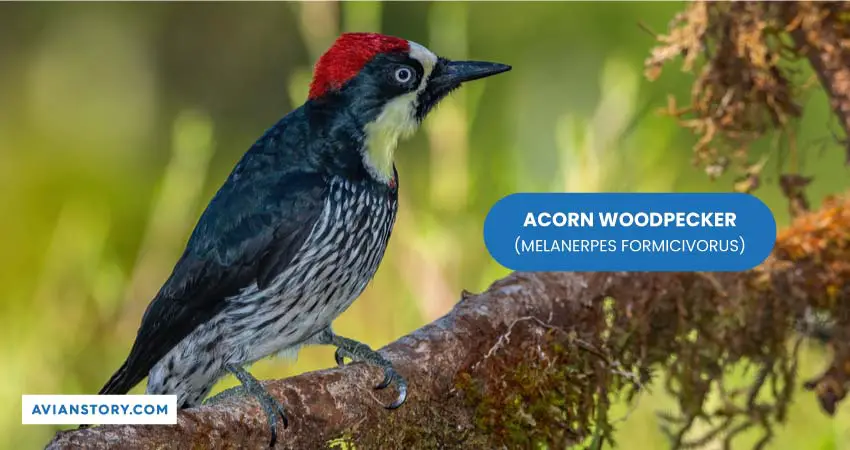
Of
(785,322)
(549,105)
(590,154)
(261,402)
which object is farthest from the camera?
(549,105)

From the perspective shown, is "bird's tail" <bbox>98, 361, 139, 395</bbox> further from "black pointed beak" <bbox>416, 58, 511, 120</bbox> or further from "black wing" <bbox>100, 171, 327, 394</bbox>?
"black pointed beak" <bbox>416, 58, 511, 120</bbox>

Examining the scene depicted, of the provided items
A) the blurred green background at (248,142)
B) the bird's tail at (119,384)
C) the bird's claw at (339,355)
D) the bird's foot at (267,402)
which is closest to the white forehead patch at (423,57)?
the blurred green background at (248,142)

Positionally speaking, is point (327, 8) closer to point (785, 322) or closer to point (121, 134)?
point (785, 322)

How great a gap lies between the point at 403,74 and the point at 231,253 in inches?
20.6

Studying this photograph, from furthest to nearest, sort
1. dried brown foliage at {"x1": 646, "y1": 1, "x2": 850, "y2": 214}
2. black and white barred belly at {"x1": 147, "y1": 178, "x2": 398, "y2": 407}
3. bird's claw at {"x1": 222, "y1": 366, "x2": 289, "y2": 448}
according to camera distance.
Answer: dried brown foliage at {"x1": 646, "y1": 1, "x2": 850, "y2": 214}
black and white barred belly at {"x1": 147, "y1": 178, "x2": 398, "y2": 407}
bird's claw at {"x1": 222, "y1": 366, "x2": 289, "y2": 448}

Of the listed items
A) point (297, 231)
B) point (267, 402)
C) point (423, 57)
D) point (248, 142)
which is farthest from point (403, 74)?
point (248, 142)

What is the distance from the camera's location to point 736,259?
241 cm

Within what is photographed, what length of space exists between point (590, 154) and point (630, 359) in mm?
627

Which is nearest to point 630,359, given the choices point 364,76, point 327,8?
point 364,76

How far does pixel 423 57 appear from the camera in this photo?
2289 mm

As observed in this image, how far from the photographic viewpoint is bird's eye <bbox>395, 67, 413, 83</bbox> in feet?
7.46

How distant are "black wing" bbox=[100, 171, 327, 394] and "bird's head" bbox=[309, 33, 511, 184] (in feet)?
0.51

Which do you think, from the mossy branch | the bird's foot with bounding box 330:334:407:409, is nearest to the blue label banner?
the mossy branch

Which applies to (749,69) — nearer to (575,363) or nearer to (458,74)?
(458,74)
